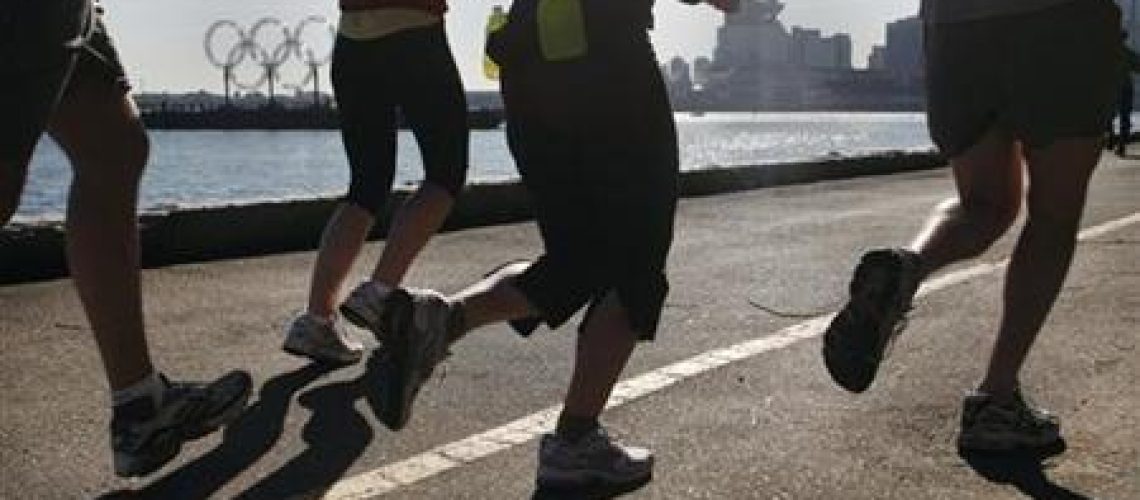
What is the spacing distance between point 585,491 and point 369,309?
2.09 feet

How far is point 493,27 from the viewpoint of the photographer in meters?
3.31

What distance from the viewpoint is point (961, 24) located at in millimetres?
3607

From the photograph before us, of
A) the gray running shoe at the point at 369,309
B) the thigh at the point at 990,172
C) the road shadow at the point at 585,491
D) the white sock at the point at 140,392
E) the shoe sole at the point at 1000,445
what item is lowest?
the shoe sole at the point at 1000,445

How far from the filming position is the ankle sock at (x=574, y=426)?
3240mm

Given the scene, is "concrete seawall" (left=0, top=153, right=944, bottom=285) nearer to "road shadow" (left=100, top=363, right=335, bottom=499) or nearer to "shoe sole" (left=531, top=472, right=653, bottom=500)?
"road shadow" (left=100, top=363, right=335, bottom=499)

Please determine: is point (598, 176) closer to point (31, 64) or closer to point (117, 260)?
point (117, 260)

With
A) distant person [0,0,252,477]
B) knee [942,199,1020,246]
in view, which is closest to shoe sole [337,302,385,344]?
distant person [0,0,252,477]

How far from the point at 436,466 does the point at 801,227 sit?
21.8ft

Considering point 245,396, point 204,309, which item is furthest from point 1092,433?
point 204,309

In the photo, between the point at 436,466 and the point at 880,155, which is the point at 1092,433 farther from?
the point at 880,155

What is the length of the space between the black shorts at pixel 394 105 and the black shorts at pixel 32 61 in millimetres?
1700

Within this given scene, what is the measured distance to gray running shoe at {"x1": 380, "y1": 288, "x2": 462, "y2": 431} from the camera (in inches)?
117

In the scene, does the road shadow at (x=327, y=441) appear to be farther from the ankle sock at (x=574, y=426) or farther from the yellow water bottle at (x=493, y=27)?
the yellow water bottle at (x=493, y=27)

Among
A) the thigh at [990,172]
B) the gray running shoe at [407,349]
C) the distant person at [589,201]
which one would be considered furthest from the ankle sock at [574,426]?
the thigh at [990,172]
